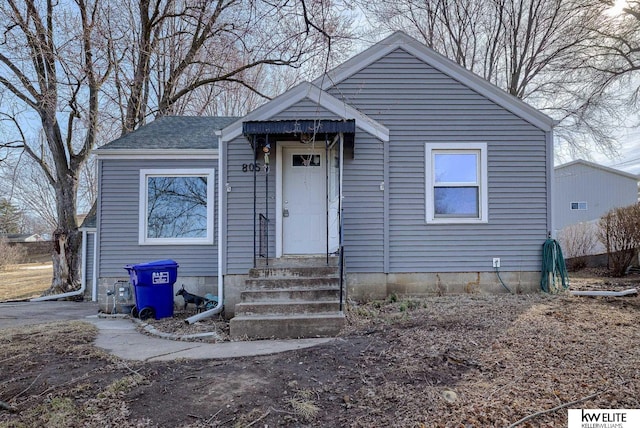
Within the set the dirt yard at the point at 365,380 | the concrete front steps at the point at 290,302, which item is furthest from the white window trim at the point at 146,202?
the dirt yard at the point at 365,380

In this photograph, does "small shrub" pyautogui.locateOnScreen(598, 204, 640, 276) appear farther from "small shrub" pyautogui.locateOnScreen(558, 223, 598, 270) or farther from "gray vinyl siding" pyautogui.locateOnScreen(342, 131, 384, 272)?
"gray vinyl siding" pyautogui.locateOnScreen(342, 131, 384, 272)

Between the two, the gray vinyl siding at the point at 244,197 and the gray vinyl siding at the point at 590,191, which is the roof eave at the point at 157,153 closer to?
the gray vinyl siding at the point at 244,197

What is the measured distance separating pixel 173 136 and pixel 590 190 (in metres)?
23.1

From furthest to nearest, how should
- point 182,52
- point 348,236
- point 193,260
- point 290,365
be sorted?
point 182,52 < point 193,260 < point 348,236 < point 290,365

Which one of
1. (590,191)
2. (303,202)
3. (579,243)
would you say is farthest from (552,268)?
(590,191)

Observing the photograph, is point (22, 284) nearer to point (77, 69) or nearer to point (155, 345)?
point (77, 69)

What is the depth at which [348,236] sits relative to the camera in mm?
7148

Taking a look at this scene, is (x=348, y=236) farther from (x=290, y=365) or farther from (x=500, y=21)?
(x=500, y=21)

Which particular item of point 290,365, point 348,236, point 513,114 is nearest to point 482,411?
point 290,365

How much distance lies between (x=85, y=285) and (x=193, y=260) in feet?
14.5

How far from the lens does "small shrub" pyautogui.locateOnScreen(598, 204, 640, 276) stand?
10336 mm

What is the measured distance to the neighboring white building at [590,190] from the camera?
73.0 feet

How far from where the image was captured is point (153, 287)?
6.74m

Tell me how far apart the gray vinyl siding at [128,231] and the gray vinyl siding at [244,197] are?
97cm
